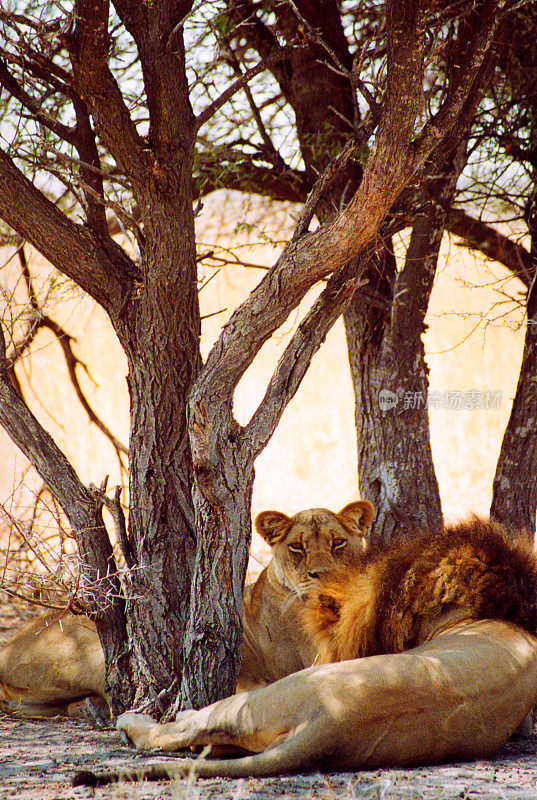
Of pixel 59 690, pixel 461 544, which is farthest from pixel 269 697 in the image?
pixel 59 690

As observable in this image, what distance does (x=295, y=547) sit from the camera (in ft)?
14.4

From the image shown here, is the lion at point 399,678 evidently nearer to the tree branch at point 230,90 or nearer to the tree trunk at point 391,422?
the tree trunk at point 391,422

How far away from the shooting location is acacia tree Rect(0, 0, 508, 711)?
Answer: 11.8ft

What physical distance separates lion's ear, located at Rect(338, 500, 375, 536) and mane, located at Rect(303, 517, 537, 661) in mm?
758

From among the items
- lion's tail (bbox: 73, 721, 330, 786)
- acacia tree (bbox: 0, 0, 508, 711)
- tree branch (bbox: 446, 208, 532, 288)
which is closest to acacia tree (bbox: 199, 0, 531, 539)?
tree branch (bbox: 446, 208, 532, 288)

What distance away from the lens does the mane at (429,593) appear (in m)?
3.40

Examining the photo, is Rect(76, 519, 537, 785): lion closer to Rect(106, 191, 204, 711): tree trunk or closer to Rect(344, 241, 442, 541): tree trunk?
Rect(106, 191, 204, 711): tree trunk

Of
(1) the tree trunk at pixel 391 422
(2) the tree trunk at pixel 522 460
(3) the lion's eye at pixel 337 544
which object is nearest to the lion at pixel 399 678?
(3) the lion's eye at pixel 337 544

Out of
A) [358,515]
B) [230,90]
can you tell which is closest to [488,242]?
[358,515]

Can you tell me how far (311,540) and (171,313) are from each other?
4.55 ft

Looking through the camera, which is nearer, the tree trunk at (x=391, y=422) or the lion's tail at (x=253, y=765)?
the lion's tail at (x=253, y=765)

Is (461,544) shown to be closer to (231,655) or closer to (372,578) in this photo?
(372,578)

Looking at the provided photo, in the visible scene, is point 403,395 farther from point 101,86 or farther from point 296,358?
point 101,86

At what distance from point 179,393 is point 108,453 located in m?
6.29
